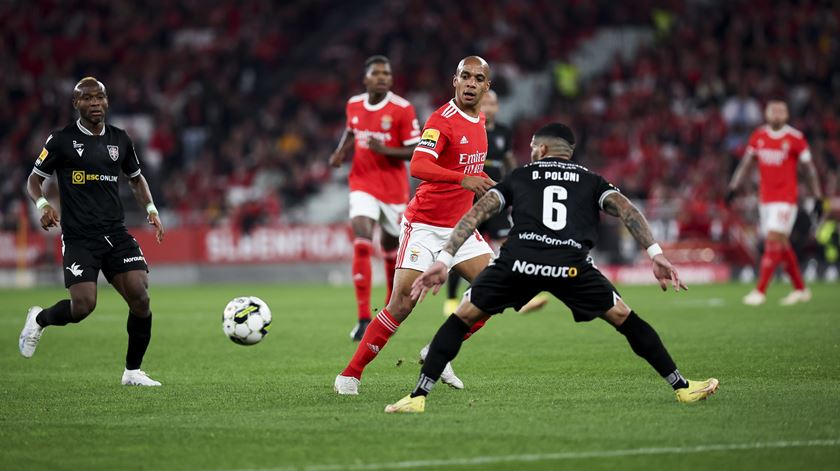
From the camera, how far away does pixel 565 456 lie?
607cm

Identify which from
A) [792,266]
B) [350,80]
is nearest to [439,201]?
[792,266]

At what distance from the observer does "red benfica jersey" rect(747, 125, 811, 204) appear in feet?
56.4

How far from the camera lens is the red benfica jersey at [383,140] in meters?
12.9

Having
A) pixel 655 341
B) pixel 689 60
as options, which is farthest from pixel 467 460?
pixel 689 60

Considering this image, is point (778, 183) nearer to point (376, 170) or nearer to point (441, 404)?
point (376, 170)

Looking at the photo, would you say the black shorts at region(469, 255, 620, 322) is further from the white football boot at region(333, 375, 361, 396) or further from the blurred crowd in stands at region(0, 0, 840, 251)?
the blurred crowd in stands at region(0, 0, 840, 251)

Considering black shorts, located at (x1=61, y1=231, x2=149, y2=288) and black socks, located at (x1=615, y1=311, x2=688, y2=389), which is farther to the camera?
black shorts, located at (x1=61, y1=231, x2=149, y2=288)

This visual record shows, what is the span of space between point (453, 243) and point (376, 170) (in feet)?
18.7

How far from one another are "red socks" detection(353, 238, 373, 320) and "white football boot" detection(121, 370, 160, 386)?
3524mm

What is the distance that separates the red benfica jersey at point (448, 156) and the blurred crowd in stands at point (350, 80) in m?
17.0

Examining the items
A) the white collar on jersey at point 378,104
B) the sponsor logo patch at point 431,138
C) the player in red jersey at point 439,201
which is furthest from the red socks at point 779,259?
the sponsor logo patch at point 431,138

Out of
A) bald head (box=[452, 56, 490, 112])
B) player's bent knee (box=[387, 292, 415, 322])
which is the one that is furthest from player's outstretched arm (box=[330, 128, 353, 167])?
player's bent knee (box=[387, 292, 415, 322])

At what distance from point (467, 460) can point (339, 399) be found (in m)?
2.50

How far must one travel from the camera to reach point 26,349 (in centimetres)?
987
